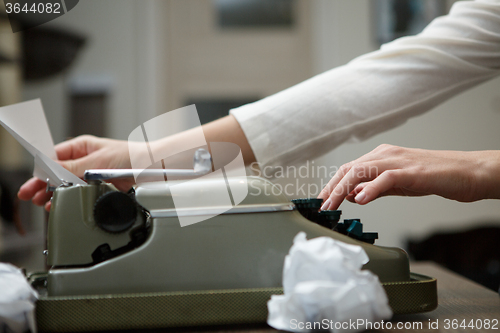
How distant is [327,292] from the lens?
32 cm

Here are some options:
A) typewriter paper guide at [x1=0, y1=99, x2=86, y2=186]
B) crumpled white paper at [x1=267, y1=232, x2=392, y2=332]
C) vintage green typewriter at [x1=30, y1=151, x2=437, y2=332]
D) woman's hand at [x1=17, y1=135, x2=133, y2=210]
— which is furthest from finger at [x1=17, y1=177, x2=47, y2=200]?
crumpled white paper at [x1=267, y1=232, x2=392, y2=332]

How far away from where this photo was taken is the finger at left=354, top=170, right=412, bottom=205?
46 cm

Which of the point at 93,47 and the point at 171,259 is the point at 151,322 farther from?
the point at 93,47

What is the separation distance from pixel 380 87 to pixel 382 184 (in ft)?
0.98

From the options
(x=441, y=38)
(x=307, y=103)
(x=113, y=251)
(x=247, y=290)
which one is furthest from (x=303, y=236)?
(x=441, y=38)

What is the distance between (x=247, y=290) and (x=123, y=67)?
8.16 ft

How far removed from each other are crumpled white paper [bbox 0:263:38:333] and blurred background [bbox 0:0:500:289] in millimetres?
1627

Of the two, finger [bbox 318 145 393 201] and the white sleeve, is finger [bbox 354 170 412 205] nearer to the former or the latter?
finger [bbox 318 145 393 201]

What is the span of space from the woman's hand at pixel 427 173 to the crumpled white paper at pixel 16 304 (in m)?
0.34

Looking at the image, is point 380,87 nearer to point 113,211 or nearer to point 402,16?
point 113,211

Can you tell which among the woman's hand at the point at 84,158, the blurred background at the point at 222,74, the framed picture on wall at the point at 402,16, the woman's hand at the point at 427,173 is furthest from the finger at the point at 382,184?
the framed picture on wall at the point at 402,16

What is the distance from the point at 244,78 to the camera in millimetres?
2807

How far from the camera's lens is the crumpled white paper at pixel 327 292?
0.32 meters

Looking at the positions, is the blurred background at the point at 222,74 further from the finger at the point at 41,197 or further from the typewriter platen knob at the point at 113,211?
the typewriter platen knob at the point at 113,211
